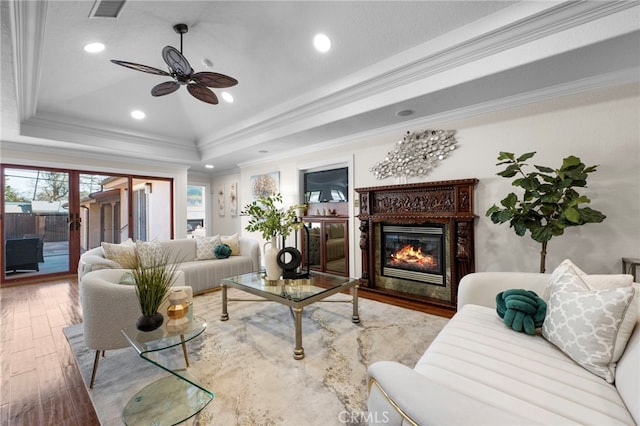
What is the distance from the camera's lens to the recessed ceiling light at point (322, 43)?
283 centimetres

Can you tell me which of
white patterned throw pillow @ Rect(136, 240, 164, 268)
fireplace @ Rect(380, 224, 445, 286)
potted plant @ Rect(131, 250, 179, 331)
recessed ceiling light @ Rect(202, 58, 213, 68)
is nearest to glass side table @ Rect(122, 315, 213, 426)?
potted plant @ Rect(131, 250, 179, 331)

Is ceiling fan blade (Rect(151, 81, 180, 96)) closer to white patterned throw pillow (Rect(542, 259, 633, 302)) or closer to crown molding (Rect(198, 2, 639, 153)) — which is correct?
crown molding (Rect(198, 2, 639, 153))

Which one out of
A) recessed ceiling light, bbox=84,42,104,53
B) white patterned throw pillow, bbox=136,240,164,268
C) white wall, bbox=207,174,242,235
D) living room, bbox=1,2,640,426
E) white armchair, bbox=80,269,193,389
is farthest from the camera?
white wall, bbox=207,174,242,235

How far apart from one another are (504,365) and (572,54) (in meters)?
2.49

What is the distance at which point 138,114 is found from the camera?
179 inches

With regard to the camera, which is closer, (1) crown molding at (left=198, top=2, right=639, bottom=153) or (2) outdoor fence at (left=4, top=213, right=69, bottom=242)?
(1) crown molding at (left=198, top=2, right=639, bottom=153)

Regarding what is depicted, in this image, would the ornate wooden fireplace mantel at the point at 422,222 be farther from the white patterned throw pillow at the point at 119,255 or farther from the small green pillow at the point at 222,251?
the white patterned throw pillow at the point at 119,255

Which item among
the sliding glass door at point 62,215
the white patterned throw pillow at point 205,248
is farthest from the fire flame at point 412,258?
the sliding glass door at point 62,215

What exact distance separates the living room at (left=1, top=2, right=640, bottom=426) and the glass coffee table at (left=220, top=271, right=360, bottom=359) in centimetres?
157

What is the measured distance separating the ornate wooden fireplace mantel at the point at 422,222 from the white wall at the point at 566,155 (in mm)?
165

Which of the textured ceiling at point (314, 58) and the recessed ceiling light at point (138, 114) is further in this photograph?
the recessed ceiling light at point (138, 114)

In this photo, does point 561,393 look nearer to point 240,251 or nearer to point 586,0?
point 586,0

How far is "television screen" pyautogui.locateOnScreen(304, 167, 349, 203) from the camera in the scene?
4602 mm

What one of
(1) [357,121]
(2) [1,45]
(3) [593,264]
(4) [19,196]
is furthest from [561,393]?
(4) [19,196]
